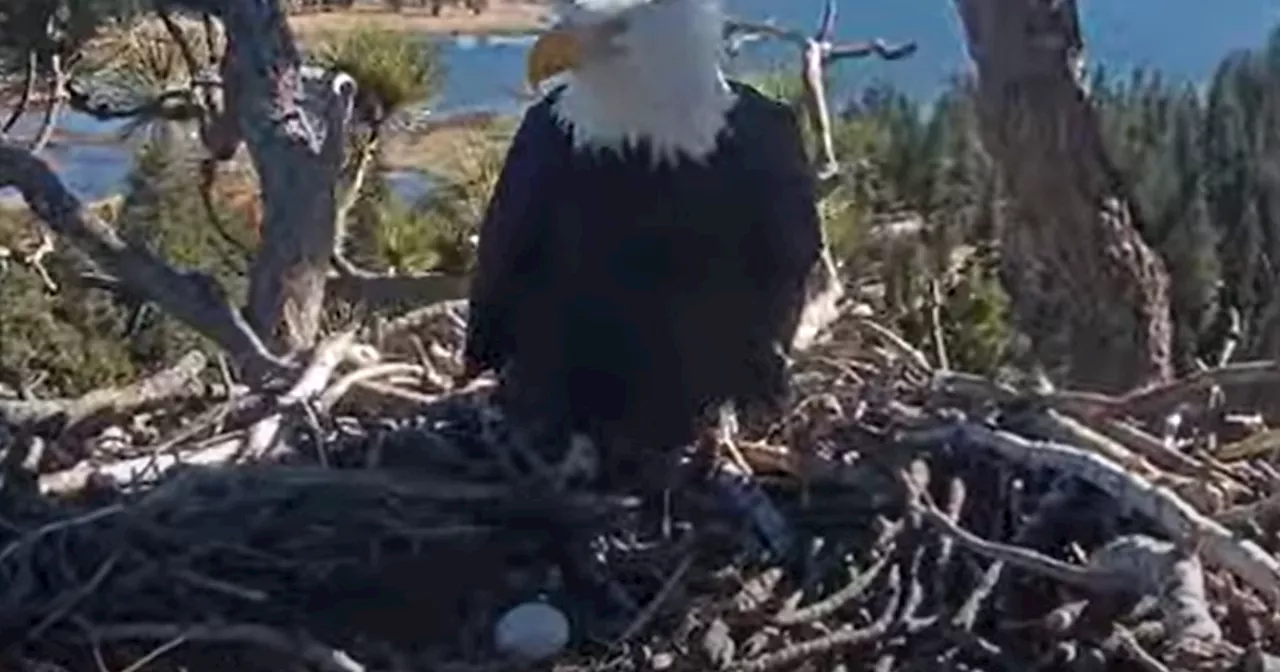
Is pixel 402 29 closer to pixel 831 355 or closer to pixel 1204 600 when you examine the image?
pixel 831 355

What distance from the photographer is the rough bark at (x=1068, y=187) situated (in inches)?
169

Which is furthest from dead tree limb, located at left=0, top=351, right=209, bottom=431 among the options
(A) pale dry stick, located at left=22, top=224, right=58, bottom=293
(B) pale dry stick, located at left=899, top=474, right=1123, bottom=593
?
(A) pale dry stick, located at left=22, top=224, right=58, bottom=293

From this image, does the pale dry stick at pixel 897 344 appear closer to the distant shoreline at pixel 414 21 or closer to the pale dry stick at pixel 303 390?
the pale dry stick at pixel 303 390

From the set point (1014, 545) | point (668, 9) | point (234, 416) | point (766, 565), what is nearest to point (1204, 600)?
point (1014, 545)

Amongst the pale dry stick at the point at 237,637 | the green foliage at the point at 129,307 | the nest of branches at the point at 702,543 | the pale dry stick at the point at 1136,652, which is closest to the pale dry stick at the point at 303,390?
the nest of branches at the point at 702,543

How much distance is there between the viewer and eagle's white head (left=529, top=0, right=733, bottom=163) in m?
2.97

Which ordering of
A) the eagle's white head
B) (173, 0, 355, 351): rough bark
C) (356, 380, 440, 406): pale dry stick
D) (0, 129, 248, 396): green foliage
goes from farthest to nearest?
(0, 129, 248, 396): green foliage
(173, 0, 355, 351): rough bark
(356, 380, 440, 406): pale dry stick
the eagle's white head

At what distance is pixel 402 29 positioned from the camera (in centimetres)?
699

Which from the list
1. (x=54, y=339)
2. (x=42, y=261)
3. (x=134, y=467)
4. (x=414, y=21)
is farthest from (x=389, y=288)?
(x=414, y=21)

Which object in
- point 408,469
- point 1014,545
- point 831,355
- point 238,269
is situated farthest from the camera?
point 238,269

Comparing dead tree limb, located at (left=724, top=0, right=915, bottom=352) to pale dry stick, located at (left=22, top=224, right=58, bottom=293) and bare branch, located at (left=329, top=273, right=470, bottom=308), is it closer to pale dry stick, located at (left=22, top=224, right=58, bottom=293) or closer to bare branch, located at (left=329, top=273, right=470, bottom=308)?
bare branch, located at (left=329, top=273, right=470, bottom=308)

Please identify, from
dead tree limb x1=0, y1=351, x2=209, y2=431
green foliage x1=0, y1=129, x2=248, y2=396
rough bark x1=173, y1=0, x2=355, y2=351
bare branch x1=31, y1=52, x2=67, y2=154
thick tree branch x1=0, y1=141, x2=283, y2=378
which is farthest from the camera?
green foliage x1=0, y1=129, x2=248, y2=396

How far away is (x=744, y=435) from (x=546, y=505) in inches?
14.9

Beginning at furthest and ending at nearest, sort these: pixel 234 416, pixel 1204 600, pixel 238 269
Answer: pixel 238 269 → pixel 234 416 → pixel 1204 600
